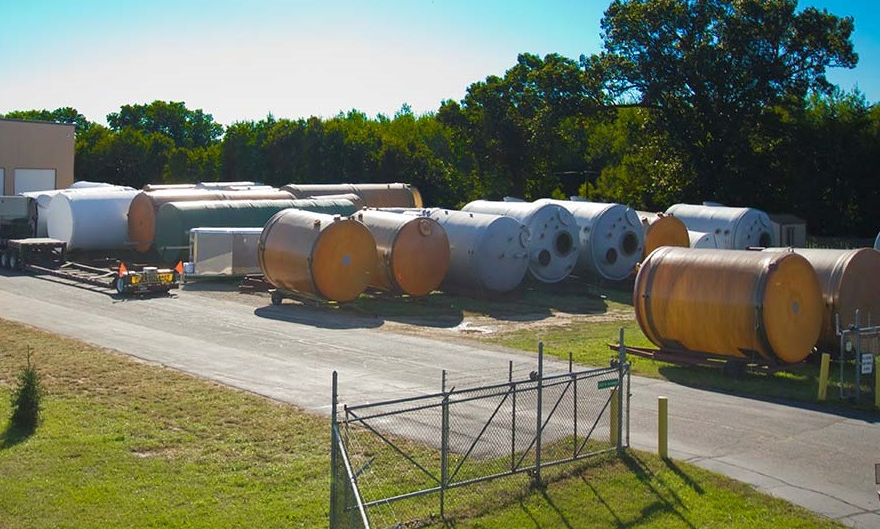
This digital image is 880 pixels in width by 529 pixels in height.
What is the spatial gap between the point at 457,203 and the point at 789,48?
23.1 meters

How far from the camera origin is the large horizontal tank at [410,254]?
3347 centimetres

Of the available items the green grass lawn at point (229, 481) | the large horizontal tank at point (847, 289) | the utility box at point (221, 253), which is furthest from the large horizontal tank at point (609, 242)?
the green grass lawn at point (229, 481)

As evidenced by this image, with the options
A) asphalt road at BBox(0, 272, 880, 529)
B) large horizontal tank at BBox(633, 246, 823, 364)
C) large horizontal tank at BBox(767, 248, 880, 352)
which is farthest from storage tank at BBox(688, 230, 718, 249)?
large horizontal tank at BBox(633, 246, 823, 364)

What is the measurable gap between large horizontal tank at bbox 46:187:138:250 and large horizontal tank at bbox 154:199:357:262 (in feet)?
9.44

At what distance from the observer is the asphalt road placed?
50.1ft

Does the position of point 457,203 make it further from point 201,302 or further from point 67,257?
point 201,302

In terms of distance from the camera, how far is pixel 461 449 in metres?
15.6

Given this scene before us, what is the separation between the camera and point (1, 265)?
42.8 metres

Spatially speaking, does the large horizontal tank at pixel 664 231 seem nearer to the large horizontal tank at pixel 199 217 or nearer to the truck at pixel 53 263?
the large horizontal tank at pixel 199 217

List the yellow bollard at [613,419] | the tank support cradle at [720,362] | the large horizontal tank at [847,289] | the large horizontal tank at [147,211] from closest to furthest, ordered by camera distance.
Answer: the yellow bollard at [613,419] → the tank support cradle at [720,362] → the large horizontal tank at [847,289] → the large horizontal tank at [147,211]

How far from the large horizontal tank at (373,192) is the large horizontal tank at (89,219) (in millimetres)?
10648

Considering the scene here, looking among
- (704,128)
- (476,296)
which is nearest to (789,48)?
(704,128)

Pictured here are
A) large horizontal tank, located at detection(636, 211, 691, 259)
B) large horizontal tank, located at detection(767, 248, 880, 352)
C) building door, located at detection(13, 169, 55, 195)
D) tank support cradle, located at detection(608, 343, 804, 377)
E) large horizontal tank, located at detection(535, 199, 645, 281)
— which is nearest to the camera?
tank support cradle, located at detection(608, 343, 804, 377)

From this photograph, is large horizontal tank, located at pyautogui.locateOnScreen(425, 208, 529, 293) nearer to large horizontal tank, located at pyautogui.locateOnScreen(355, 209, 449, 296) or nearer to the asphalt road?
large horizontal tank, located at pyautogui.locateOnScreen(355, 209, 449, 296)
